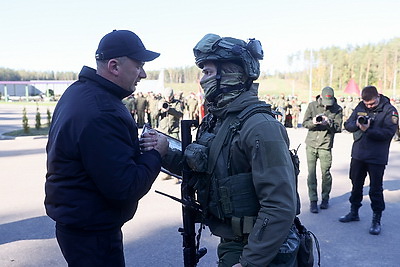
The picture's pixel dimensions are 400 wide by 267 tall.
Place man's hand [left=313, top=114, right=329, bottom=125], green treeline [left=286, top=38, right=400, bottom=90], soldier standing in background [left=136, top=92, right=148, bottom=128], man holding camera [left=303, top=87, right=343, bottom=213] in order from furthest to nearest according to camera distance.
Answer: green treeline [left=286, top=38, right=400, bottom=90], soldier standing in background [left=136, top=92, right=148, bottom=128], man holding camera [left=303, top=87, right=343, bottom=213], man's hand [left=313, top=114, right=329, bottom=125]

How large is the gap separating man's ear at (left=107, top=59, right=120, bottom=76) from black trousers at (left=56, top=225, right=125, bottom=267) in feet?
3.00

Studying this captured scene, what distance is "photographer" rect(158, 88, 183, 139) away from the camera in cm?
820

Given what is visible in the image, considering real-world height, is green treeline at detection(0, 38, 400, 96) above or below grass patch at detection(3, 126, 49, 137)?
above

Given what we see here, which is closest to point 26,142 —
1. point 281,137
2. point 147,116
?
point 147,116

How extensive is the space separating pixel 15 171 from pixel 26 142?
5707mm

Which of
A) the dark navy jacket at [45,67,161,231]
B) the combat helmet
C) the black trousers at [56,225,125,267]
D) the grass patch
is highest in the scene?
the combat helmet

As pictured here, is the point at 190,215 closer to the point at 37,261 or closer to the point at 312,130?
the point at 37,261

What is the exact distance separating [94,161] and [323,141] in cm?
484

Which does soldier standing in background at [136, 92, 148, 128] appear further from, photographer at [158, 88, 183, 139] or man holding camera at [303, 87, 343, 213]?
man holding camera at [303, 87, 343, 213]

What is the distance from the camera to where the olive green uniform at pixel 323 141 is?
5.91 meters

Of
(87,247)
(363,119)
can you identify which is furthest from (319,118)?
(87,247)

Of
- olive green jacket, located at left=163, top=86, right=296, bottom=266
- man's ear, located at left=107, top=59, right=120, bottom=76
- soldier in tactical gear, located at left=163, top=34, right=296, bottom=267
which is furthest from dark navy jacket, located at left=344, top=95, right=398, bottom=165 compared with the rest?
man's ear, located at left=107, top=59, right=120, bottom=76

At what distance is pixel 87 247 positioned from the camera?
2033mm

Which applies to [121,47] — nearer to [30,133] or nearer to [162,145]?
[162,145]
